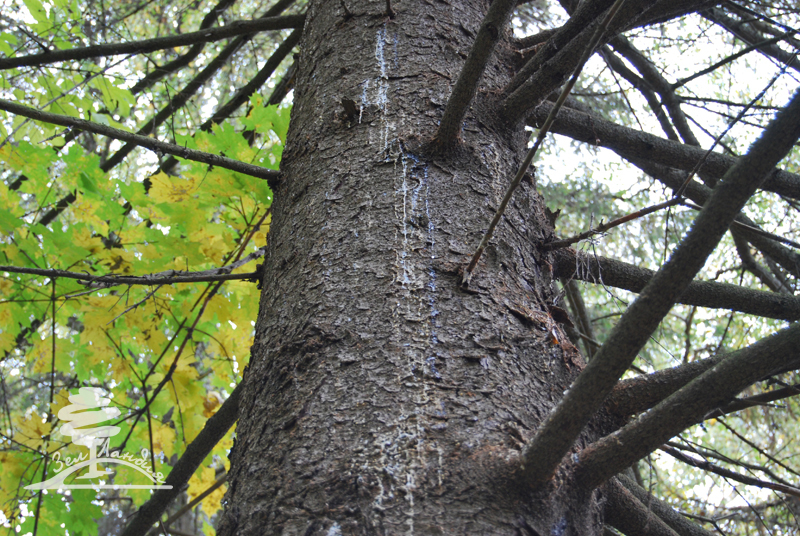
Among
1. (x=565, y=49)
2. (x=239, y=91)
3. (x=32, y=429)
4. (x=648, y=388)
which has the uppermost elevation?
(x=239, y=91)

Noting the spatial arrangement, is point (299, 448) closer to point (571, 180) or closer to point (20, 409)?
point (571, 180)

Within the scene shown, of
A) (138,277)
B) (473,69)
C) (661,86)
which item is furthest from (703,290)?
(138,277)

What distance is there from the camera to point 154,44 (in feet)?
6.53

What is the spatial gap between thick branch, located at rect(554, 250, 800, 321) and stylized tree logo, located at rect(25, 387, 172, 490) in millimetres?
1700

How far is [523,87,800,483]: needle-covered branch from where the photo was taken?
696mm

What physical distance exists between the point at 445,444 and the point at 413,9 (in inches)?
53.9

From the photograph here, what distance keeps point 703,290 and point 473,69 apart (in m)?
0.86

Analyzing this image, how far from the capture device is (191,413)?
2299mm

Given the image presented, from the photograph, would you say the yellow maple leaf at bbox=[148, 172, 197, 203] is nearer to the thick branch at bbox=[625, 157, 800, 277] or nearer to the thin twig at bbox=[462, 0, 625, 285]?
the thin twig at bbox=[462, 0, 625, 285]

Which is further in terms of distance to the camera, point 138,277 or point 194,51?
point 194,51

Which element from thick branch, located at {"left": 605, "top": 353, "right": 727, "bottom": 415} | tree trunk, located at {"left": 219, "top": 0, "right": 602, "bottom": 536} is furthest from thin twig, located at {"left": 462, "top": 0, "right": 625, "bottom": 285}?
thick branch, located at {"left": 605, "top": 353, "right": 727, "bottom": 415}

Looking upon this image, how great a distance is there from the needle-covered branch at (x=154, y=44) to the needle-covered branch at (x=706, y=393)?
6.32ft

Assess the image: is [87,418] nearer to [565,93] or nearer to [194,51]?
[194,51]

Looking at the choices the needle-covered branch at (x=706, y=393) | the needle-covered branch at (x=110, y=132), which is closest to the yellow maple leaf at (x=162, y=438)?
the needle-covered branch at (x=110, y=132)
